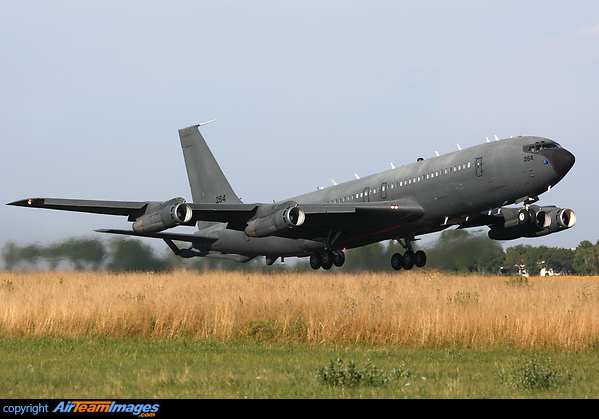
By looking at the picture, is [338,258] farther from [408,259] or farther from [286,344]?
[286,344]

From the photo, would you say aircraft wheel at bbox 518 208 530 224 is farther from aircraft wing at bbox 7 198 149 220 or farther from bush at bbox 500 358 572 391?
bush at bbox 500 358 572 391

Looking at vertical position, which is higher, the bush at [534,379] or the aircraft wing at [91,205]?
the aircraft wing at [91,205]

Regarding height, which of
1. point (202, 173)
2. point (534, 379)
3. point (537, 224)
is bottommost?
point (534, 379)

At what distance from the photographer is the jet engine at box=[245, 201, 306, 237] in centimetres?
3216

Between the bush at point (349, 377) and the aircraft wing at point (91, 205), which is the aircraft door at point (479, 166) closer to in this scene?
the aircraft wing at point (91, 205)

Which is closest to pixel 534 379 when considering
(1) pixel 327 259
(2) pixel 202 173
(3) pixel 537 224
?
(3) pixel 537 224

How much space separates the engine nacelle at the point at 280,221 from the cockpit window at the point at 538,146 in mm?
10586

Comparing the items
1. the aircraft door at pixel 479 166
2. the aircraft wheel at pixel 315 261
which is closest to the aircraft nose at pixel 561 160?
the aircraft door at pixel 479 166

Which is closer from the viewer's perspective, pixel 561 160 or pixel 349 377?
pixel 349 377

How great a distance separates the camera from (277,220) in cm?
3241

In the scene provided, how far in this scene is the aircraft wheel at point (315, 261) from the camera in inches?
1575

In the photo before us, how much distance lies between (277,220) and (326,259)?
7.39 m
